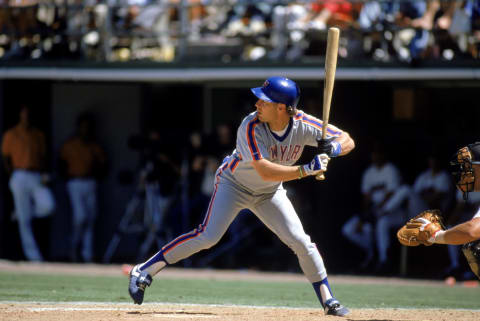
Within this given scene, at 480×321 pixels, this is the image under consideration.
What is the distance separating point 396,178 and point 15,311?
6727mm

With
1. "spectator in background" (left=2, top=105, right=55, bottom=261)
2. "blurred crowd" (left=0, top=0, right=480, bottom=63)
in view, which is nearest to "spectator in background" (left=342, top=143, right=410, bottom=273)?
"blurred crowd" (left=0, top=0, right=480, bottom=63)

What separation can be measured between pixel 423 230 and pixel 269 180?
115 cm

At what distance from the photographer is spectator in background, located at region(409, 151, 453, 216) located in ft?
38.5

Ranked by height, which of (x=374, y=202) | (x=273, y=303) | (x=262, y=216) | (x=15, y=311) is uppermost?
(x=262, y=216)

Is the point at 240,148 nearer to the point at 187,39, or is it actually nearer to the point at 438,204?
the point at 438,204

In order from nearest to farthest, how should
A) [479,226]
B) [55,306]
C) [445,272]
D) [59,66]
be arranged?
[479,226] < [55,306] < [445,272] < [59,66]

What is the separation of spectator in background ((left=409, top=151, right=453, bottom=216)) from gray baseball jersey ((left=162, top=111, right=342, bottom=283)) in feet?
18.0

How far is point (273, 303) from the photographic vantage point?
7.84 metres

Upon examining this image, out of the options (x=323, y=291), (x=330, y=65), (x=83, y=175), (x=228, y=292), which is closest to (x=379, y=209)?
(x=228, y=292)

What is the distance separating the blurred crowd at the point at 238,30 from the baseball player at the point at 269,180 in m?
5.36

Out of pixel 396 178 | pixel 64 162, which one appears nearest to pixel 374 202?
pixel 396 178

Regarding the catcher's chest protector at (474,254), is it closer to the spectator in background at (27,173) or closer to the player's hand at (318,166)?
the player's hand at (318,166)

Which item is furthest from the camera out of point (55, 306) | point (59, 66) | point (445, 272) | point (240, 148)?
point (59, 66)

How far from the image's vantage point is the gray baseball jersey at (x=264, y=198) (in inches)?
256
